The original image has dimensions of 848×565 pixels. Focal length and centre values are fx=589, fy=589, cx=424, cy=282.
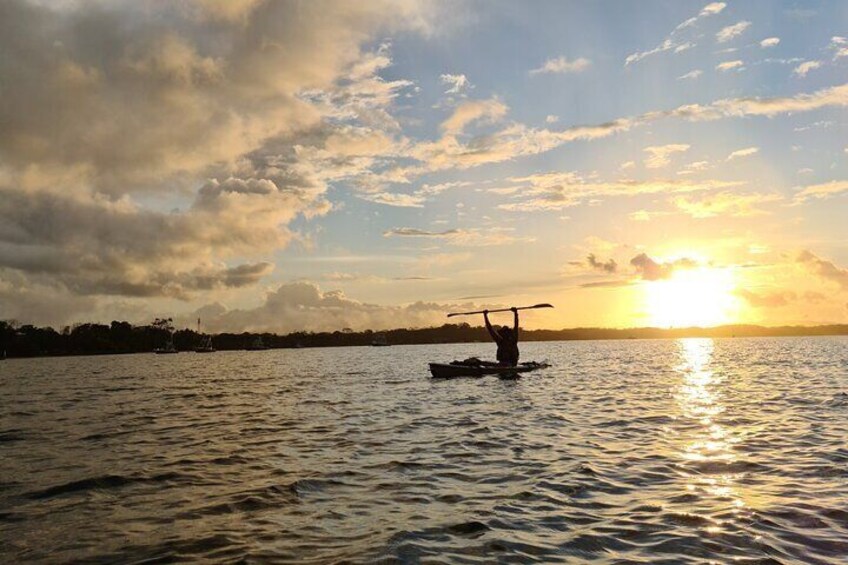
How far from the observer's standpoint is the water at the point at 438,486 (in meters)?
8.97

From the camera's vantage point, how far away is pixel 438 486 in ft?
41.7

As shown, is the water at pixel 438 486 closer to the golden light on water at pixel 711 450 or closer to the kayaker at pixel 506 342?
the golden light on water at pixel 711 450

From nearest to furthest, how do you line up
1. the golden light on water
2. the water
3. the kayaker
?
the water, the golden light on water, the kayaker

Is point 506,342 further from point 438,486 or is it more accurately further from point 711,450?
point 438,486

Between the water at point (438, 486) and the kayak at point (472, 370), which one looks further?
the kayak at point (472, 370)

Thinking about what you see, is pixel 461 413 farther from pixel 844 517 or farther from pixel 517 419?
pixel 844 517

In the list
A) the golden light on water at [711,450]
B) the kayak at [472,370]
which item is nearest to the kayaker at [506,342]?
the kayak at [472,370]

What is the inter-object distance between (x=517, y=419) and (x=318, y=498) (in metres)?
12.7

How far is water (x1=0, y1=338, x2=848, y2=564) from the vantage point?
8.97 m

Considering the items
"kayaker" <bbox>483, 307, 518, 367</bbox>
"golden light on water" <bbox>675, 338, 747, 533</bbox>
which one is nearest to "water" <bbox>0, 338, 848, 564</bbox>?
"golden light on water" <bbox>675, 338, 747, 533</bbox>

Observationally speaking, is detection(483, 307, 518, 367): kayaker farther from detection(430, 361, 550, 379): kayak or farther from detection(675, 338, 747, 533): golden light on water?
detection(675, 338, 747, 533): golden light on water

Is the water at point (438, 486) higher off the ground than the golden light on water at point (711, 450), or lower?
higher

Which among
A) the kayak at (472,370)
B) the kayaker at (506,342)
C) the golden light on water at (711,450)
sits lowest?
the golden light on water at (711,450)

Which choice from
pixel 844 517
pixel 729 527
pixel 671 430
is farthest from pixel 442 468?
pixel 671 430
